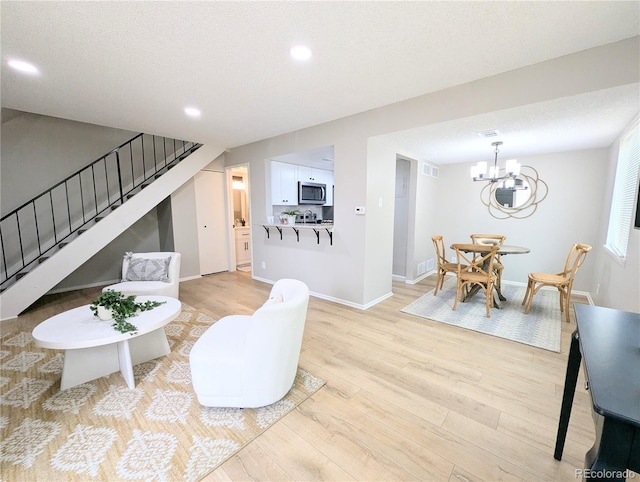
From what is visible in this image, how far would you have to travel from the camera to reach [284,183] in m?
5.04

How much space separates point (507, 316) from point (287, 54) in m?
3.76

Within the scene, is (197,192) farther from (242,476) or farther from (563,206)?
(563,206)

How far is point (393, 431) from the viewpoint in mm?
1628

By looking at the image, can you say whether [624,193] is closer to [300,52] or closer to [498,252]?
[498,252]

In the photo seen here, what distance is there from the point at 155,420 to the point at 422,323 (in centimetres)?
270

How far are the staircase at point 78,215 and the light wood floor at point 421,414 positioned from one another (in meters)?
0.75

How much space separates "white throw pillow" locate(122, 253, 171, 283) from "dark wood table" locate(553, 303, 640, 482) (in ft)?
13.3

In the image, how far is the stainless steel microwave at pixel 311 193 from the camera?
213 inches

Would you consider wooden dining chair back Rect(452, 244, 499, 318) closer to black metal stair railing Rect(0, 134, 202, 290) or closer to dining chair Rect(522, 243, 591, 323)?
dining chair Rect(522, 243, 591, 323)

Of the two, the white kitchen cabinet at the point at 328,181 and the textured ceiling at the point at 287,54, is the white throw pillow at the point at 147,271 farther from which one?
the white kitchen cabinet at the point at 328,181

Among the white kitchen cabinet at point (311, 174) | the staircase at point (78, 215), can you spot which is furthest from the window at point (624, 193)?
the staircase at point (78, 215)

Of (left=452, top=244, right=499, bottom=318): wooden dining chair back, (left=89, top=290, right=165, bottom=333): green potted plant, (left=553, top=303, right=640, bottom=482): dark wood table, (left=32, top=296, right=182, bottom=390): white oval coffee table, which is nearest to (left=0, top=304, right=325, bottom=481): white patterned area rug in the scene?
(left=32, top=296, right=182, bottom=390): white oval coffee table

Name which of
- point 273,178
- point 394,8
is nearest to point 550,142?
point 394,8

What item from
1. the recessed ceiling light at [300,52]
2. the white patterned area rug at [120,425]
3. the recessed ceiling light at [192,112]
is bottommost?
the white patterned area rug at [120,425]
